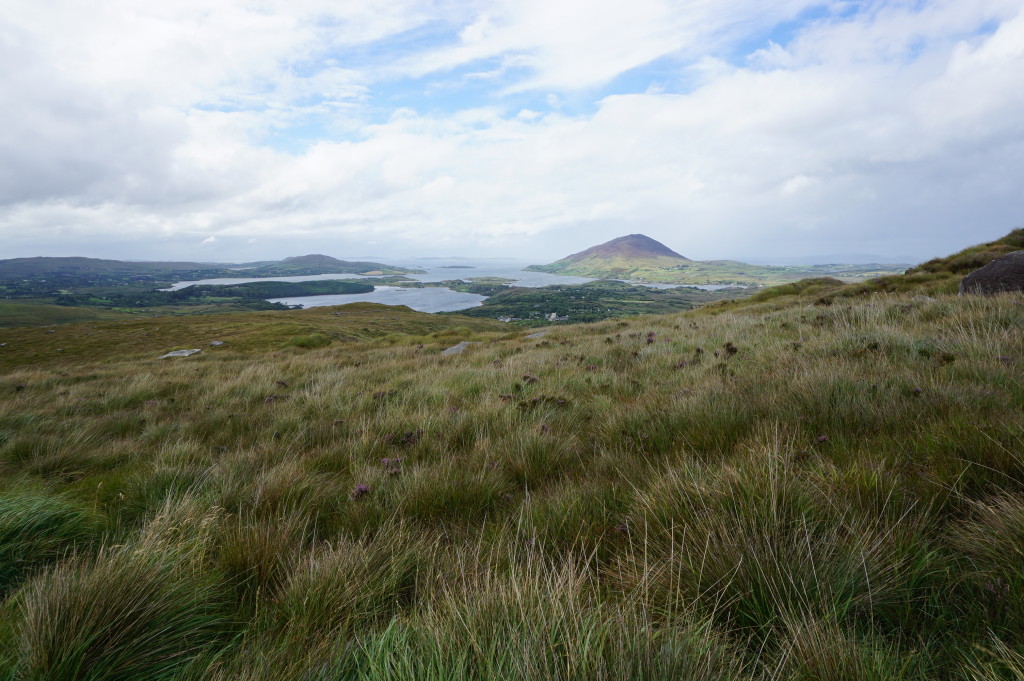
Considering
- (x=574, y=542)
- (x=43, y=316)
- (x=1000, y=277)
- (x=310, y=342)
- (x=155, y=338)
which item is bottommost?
(x=43, y=316)

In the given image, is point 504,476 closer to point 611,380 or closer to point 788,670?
point 788,670

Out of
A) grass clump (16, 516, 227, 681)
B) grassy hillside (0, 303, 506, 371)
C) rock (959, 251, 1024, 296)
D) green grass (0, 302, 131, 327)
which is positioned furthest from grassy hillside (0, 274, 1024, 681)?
green grass (0, 302, 131, 327)

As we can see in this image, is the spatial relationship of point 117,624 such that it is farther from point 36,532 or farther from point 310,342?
point 310,342

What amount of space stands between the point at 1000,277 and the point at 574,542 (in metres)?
16.0

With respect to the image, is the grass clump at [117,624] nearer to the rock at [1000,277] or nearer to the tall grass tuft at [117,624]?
the tall grass tuft at [117,624]

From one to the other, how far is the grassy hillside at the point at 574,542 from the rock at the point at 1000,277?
975 centimetres

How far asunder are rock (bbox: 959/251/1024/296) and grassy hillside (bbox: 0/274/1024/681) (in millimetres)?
9748

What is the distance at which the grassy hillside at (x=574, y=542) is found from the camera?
1.17m

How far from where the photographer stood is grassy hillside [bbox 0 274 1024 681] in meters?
1.17

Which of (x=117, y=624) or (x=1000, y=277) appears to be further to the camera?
(x=1000, y=277)

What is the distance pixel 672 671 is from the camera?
1008 mm

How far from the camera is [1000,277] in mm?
10617

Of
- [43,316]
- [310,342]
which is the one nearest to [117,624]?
[310,342]

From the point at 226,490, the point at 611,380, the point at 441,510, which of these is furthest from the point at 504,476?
the point at 611,380
